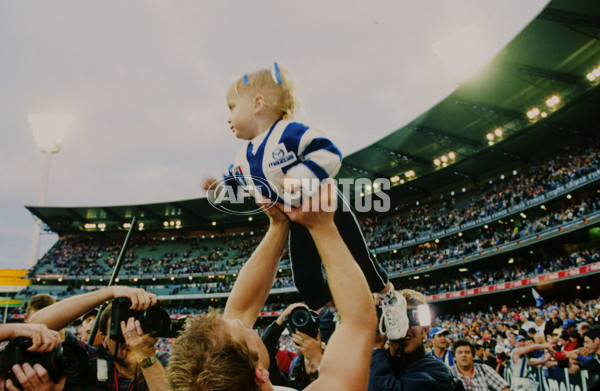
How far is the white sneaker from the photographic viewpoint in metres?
2.31

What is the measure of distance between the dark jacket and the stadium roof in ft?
57.9

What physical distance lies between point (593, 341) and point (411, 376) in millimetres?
4462

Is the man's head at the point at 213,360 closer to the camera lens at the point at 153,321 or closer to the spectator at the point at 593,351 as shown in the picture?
the camera lens at the point at 153,321

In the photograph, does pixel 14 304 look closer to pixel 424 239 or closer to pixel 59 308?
pixel 424 239

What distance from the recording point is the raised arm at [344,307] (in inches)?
48.1

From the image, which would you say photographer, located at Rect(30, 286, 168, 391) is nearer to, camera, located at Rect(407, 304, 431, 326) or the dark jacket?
the dark jacket

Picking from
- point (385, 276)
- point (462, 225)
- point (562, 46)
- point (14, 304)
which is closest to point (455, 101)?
point (562, 46)

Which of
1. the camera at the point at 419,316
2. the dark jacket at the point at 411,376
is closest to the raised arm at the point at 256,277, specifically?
the dark jacket at the point at 411,376

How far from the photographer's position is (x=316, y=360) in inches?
83.7

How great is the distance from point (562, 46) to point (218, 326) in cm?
2736

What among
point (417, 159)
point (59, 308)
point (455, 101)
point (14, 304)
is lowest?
point (14, 304)

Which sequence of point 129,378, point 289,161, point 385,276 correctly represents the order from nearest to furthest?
point 289,161, point 385,276, point 129,378

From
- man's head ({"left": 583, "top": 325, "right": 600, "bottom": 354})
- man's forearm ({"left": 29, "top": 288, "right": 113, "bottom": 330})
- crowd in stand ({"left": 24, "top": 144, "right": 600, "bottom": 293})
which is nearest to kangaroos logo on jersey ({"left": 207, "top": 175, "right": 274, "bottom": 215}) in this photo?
man's forearm ({"left": 29, "top": 288, "right": 113, "bottom": 330})

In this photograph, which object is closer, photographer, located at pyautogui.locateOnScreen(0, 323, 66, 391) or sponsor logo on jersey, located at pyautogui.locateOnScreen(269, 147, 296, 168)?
photographer, located at pyautogui.locateOnScreen(0, 323, 66, 391)
